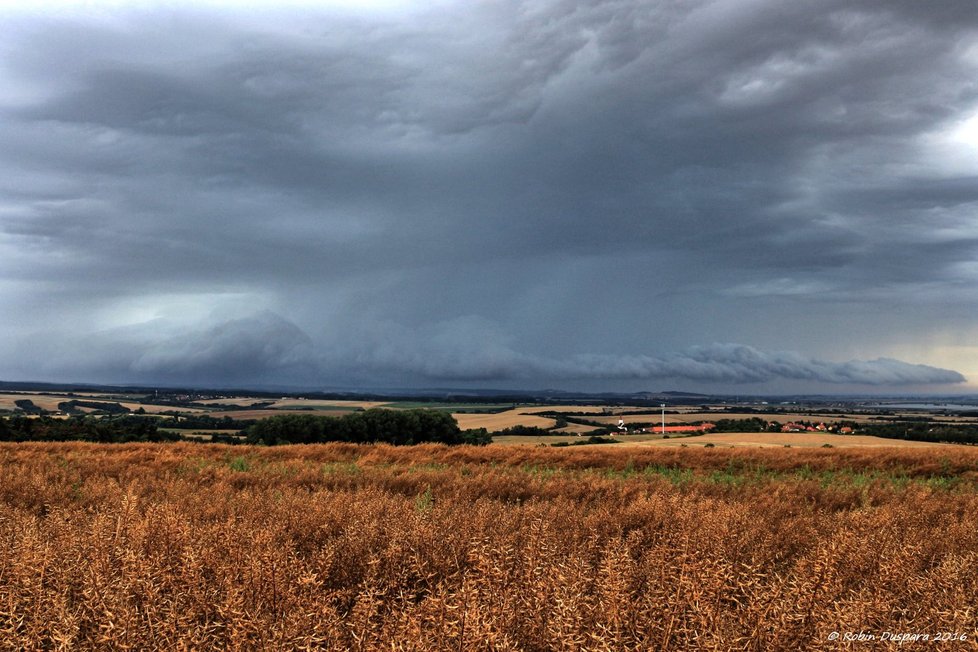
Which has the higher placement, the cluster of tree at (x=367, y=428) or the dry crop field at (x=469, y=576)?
the dry crop field at (x=469, y=576)

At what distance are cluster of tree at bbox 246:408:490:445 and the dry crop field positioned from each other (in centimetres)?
4629

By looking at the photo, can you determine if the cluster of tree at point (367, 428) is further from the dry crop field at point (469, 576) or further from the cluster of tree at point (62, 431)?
the dry crop field at point (469, 576)

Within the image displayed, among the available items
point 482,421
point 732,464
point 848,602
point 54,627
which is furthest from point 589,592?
point 482,421

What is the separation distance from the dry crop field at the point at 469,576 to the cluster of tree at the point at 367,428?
46.3 metres

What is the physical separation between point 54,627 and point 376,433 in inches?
2232

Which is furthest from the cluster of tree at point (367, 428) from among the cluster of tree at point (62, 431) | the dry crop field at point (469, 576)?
the dry crop field at point (469, 576)

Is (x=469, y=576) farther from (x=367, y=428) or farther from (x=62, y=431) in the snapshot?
(x=367, y=428)

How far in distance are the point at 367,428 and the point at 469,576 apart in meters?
56.4

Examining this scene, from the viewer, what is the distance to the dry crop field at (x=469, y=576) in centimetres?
369

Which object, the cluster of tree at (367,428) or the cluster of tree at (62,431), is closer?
the cluster of tree at (62,431)

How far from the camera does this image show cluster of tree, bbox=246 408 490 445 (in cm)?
5578

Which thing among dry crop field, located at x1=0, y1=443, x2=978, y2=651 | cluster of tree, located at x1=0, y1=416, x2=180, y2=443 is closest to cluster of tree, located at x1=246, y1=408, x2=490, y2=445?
cluster of tree, located at x1=0, y1=416, x2=180, y2=443

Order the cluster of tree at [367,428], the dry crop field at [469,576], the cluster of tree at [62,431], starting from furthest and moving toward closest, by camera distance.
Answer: the cluster of tree at [367,428]
the cluster of tree at [62,431]
the dry crop field at [469,576]

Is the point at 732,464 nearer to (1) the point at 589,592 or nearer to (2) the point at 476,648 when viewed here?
(1) the point at 589,592
